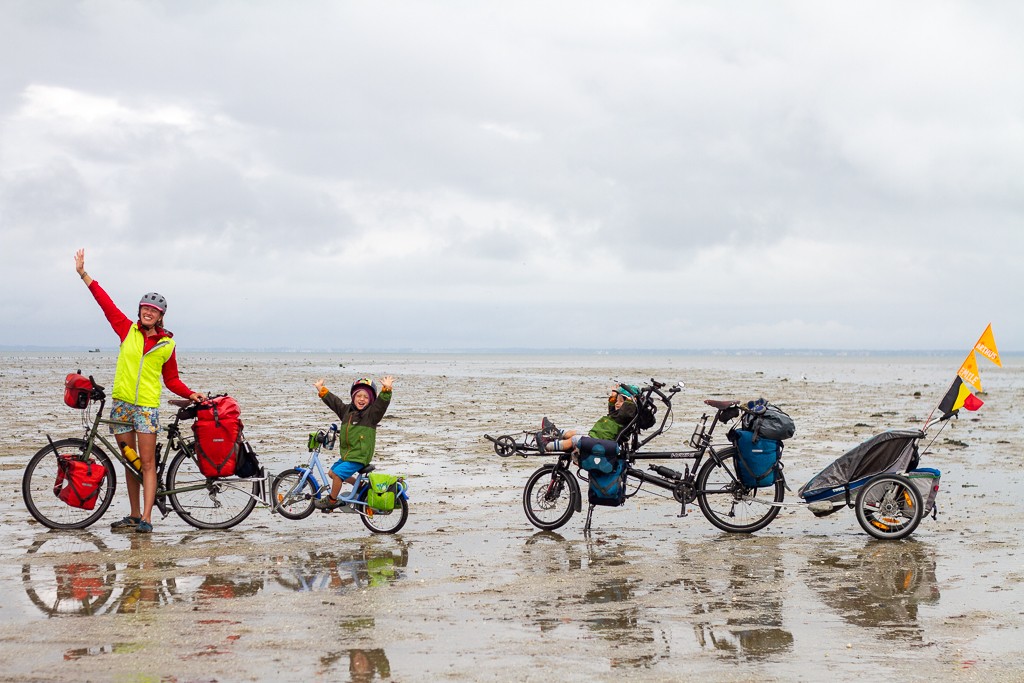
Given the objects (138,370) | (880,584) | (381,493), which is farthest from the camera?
(381,493)

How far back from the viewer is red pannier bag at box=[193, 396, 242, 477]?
9.74 m

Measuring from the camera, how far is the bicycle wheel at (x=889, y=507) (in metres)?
9.52

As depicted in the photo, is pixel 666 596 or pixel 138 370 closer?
pixel 666 596

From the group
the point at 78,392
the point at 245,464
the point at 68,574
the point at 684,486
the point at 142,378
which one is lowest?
the point at 68,574

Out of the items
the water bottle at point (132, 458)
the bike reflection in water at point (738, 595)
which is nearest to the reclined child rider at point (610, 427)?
the bike reflection in water at point (738, 595)

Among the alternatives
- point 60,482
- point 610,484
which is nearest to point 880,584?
point 610,484

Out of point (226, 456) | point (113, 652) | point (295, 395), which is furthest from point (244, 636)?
point (295, 395)

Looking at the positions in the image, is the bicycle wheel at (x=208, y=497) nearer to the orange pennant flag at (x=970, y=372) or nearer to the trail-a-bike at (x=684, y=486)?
the trail-a-bike at (x=684, y=486)

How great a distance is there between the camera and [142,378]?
948 centimetres

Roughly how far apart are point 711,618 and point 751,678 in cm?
127

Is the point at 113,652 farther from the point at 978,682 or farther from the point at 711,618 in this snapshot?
the point at 978,682

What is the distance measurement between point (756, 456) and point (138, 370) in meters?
6.11

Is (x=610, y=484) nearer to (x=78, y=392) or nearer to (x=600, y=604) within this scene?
(x=600, y=604)

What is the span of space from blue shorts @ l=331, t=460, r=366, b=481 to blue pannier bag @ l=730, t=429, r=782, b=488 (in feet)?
12.4
